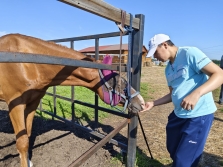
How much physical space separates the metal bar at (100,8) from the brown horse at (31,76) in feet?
2.12

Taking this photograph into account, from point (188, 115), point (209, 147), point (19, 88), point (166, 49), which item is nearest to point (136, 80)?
point (166, 49)

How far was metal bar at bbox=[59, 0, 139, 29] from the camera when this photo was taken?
4.58 ft

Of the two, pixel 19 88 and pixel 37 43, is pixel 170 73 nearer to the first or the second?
pixel 37 43

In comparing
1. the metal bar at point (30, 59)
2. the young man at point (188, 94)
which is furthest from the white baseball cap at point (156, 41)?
the metal bar at point (30, 59)

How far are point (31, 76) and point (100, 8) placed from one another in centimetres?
122

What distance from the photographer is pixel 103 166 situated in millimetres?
2609

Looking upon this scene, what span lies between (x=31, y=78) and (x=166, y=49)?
1.63 metres

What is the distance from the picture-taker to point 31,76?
2.21 m

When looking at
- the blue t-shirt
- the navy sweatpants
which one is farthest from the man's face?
the navy sweatpants

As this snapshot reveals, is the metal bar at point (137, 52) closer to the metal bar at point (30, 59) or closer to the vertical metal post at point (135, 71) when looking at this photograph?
the vertical metal post at point (135, 71)

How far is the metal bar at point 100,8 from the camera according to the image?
139cm

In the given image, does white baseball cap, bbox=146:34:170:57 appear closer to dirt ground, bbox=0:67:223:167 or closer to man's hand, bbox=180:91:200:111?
man's hand, bbox=180:91:200:111

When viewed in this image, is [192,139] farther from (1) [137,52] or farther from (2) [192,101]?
Result: (1) [137,52]

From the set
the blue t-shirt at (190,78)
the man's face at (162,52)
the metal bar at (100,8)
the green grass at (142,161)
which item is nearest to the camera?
the metal bar at (100,8)
